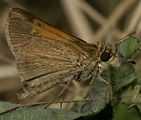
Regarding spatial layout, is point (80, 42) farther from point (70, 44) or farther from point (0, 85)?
point (0, 85)

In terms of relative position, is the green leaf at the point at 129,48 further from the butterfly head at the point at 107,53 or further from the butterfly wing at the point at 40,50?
the butterfly wing at the point at 40,50

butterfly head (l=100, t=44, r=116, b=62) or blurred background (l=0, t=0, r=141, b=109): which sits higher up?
blurred background (l=0, t=0, r=141, b=109)

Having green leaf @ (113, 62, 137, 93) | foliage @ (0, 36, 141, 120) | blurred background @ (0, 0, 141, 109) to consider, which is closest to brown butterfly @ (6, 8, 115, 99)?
foliage @ (0, 36, 141, 120)

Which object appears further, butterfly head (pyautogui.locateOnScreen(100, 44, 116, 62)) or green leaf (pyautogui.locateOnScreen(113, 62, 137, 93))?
butterfly head (pyautogui.locateOnScreen(100, 44, 116, 62))

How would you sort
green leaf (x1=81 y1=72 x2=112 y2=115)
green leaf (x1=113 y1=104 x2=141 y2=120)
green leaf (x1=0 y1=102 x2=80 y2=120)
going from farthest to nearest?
1. green leaf (x1=81 y1=72 x2=112 y2=115)
2. green leaf (x1=0 y1=102 x2=80 y2=120)
3. green leaf (x1=113 y1=104 x2=141 y2=120)

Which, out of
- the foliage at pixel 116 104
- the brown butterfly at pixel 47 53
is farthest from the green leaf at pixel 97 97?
the brown butterfly at pixel 47 53

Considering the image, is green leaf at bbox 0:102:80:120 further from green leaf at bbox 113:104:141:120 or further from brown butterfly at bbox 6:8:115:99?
brown butterfly at bbox 6:8:115:99
